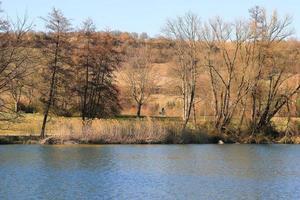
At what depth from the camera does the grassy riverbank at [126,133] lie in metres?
51.5

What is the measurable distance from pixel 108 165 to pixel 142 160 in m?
3.69

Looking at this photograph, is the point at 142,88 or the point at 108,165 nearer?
the point at 108,165

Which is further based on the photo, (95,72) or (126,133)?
(95,72)

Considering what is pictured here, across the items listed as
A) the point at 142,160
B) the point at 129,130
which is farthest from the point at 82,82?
the point at 142,160

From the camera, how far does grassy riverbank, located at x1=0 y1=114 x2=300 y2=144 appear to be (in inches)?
2029

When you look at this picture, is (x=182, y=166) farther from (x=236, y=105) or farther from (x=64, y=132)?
(x=236, y=105)

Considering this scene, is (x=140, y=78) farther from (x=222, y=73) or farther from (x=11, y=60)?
(x=11, y=60)

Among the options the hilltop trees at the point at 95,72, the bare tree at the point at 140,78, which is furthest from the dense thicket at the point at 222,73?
the bare tree at the point at 140,78

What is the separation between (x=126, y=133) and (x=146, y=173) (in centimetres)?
2114

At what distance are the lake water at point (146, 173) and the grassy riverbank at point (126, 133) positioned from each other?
3.31 m

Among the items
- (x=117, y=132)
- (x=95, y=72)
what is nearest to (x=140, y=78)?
(x=95, y=72)

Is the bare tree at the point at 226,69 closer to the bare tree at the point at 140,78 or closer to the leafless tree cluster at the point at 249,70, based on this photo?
the leafless tree cluster at the point at 249,70

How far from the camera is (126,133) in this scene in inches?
2115

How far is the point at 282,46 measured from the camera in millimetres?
Answer: 62438
